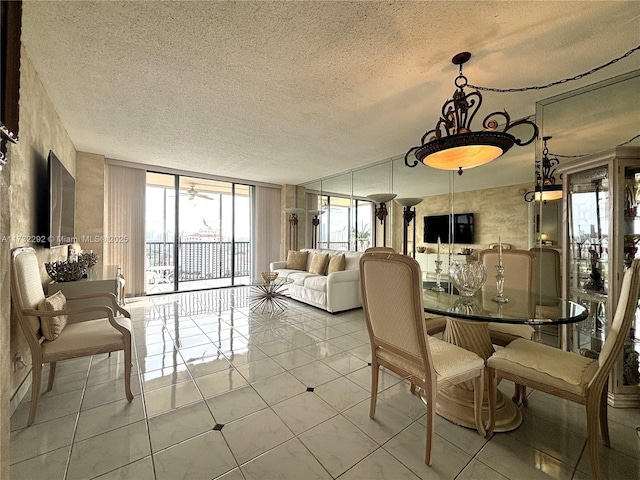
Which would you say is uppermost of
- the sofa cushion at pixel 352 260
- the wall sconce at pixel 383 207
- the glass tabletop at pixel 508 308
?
the wall sconce at pixel 383 207

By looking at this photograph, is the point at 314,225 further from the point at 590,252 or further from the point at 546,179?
the point at 590,252

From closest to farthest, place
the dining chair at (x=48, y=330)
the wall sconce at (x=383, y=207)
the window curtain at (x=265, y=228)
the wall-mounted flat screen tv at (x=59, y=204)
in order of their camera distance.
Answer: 1. the dining chair at (x=48, y=330)
2. the wall-mounted flat screen tv at (x=59, y=204)
3. the wall sconce at (x=383, y=207)
4. the window curtain at (x=265, y=228)

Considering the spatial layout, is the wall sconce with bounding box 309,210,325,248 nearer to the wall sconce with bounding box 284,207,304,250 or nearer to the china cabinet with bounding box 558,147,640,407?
the wall sconce with bounding box 284,207,304,250

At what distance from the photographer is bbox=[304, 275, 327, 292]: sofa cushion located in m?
4.23

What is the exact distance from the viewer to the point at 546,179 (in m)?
2.73

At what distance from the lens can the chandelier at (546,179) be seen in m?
2.65

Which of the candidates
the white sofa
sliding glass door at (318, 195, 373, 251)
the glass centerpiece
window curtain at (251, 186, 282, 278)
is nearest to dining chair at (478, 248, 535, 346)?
the glass centerpiece

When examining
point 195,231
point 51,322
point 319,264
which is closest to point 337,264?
point 319,264

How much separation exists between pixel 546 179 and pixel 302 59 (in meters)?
2.68

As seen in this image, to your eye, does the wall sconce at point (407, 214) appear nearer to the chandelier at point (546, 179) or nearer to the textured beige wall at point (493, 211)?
the textured beige wall at point (493, 211)

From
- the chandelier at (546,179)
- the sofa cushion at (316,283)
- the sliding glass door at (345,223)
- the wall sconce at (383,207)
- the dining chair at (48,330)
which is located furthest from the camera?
the sliding glass door at (345,223)

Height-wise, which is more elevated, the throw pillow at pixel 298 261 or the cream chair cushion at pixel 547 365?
the throw pillow at pixel 298 261

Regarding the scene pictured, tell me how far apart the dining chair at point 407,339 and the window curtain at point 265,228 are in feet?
17.0

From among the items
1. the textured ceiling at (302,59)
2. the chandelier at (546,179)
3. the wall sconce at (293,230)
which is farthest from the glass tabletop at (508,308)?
the wall sconce at (293,230)
